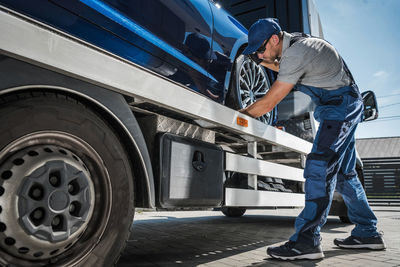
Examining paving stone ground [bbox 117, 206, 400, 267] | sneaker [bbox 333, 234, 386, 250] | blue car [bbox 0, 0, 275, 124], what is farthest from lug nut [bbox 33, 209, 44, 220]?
sneaker [bbox 333, 234, 386, 250]

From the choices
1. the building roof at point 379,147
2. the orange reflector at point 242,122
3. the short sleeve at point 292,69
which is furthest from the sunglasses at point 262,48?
the building roof at point 379,147

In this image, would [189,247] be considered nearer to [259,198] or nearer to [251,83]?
[259,198]

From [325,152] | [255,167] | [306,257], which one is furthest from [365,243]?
[255,167]

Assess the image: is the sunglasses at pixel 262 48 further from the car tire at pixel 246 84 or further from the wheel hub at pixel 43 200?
the wheel hub at pixel 43 200

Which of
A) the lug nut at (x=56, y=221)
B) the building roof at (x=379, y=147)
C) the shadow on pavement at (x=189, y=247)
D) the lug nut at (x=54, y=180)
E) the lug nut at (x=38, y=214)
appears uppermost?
the building roof at (x=379, y=147)

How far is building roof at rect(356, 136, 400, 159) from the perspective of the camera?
55.1 ft

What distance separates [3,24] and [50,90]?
0.29m

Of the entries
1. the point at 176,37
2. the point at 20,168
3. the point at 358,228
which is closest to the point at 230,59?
the point at 176,37

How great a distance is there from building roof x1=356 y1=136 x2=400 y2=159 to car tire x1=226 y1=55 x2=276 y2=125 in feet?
52.2

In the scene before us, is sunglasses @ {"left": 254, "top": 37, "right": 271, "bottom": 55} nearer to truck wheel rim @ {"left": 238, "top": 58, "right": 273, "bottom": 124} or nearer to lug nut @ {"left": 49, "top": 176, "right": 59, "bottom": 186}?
truck wheel rim @ {"left": 238, "top": 58, "right": 273, "bottom": 124}

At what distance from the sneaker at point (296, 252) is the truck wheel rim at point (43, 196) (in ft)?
4.33

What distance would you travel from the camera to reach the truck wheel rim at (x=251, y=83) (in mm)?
2826

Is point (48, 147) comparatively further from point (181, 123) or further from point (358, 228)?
point (358, 228)

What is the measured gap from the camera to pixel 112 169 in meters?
1.38
